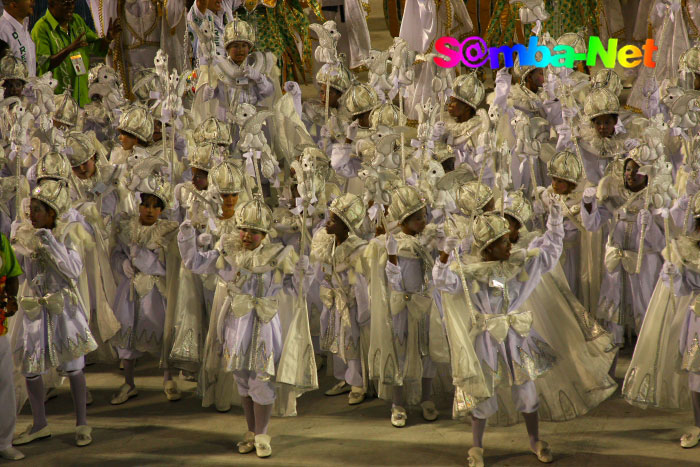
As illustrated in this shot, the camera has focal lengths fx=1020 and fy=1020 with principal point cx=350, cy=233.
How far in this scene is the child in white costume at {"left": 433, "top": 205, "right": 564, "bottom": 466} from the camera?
229 inches

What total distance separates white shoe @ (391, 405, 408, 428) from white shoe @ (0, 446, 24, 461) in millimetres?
2316

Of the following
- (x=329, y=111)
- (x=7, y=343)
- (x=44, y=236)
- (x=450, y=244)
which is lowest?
(x=7, y=343)

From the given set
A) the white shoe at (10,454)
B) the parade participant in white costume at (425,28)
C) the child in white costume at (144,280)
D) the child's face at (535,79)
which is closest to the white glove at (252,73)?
the child in white costume at (144,280)

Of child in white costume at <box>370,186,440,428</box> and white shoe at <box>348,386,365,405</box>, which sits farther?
white shoe at <box>348,386,365,405</box>

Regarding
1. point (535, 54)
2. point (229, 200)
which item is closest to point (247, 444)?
point (229, 200)

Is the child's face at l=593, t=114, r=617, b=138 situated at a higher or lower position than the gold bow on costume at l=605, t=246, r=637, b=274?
higher

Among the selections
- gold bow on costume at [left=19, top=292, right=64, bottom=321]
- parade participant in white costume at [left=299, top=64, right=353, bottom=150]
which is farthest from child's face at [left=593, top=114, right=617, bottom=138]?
gold bow on costume at [left=19, top=292, right=64, bottom=321]

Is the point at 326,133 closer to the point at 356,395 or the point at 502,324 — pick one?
the point at 356,395

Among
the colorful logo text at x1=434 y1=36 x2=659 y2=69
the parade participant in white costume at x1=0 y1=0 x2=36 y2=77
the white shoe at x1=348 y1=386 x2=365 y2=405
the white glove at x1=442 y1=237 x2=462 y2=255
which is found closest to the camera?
the white glove at x1=442 y1=237 x2=462 y2=255

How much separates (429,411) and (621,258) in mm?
1846

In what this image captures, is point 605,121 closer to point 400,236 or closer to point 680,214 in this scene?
point 680,214

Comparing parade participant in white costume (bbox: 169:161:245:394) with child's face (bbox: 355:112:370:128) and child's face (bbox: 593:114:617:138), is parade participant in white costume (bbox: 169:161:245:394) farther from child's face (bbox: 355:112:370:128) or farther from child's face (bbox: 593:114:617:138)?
child's face (bbox: 593:114:617:138)

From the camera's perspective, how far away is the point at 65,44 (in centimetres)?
1075

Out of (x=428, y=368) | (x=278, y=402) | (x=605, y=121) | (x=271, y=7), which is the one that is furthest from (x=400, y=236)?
(x=271, y=7)
